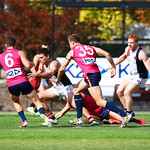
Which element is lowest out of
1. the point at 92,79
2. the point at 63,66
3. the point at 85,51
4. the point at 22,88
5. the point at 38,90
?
the point at 38,90

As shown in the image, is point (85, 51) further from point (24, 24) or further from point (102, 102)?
point (24, 24)

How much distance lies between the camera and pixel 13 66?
10.1 m

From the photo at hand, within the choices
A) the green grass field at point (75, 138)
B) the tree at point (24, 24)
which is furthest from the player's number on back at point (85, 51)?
the tree at point (24, 24)

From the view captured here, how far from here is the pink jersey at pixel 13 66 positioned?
10047 millimetres

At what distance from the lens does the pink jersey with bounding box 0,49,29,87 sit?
1005 cm

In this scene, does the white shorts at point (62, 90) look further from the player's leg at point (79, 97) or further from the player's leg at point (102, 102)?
the player's leg at point (102, 102)

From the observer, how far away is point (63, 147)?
7.46m

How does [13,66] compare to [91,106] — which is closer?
[13,66]

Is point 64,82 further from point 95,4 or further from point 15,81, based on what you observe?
point 95,4

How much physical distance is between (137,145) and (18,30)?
16987mm

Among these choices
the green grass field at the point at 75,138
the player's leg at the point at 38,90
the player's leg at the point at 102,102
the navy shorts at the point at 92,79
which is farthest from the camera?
the player's leg at the point at 38,90

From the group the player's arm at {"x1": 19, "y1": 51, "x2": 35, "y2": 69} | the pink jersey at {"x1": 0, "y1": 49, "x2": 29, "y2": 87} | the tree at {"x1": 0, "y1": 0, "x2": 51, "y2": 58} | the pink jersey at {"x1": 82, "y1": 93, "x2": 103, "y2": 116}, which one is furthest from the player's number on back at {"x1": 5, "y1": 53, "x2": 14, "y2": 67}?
the tree at {"x1": 0, "y1": 0, "x2": 51, "y2": 58}

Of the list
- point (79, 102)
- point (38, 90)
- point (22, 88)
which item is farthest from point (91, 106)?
point (38, 90)

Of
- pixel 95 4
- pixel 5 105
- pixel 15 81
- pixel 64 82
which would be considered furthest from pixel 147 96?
pixel 15 81
